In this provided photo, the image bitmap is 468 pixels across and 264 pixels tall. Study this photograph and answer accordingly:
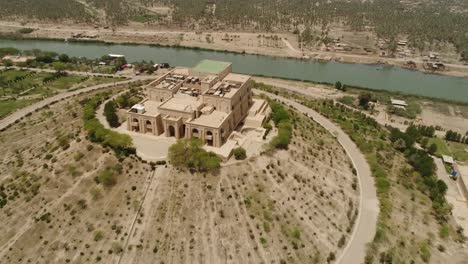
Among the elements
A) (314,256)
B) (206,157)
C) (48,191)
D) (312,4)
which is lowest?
(314,256)

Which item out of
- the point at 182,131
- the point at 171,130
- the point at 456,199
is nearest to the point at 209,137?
the point at 182,131

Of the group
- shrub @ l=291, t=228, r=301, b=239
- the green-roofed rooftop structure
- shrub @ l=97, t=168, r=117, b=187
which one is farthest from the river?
shrub @ l=97, t=168, r=117, b=187

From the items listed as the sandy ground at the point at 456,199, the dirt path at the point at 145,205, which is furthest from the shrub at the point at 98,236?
the sandy ground at the point at 456,199

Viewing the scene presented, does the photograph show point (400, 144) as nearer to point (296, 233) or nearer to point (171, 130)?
point (296, 233)

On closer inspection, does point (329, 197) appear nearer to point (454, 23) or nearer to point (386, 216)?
point (386, 216)

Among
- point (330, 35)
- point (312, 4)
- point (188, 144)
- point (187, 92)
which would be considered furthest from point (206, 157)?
point (312, 4)

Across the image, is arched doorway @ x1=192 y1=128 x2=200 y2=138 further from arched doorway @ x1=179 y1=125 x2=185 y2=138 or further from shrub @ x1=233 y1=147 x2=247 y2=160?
shrub @ x1=233 y1=147 x2=247 y2=160
